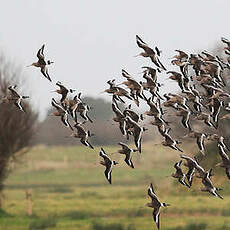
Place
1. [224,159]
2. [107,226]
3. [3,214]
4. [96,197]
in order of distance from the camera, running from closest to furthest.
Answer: [224,159]
[107,226]
[3,214]
[96,197]

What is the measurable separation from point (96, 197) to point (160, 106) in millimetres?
28617

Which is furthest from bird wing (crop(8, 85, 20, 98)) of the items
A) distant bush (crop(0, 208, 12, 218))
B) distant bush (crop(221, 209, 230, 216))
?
distant bush (crop(221, 209, 230, 216))

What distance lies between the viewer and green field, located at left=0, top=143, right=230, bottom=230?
97.9ft

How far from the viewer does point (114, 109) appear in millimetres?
13406

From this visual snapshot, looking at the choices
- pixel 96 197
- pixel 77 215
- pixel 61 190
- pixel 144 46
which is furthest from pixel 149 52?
pixel 61 190

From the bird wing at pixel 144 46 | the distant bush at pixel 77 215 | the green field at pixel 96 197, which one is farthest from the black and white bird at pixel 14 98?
the distant bush at pixel 77 215

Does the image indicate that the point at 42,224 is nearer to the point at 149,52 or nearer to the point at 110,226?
the point at 110,226

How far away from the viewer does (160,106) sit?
44.4 ft

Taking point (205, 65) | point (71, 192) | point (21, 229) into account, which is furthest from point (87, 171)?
point (205, 65)

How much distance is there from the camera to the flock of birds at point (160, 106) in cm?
1305

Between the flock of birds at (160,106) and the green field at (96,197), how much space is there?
14.8 metres

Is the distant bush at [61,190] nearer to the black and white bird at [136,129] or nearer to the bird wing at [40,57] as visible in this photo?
the bird wing at [40,57]

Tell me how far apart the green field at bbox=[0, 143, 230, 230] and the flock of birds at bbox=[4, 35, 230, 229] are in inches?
582

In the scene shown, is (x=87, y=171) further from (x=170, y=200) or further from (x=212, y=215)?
(x=212, y=215)
